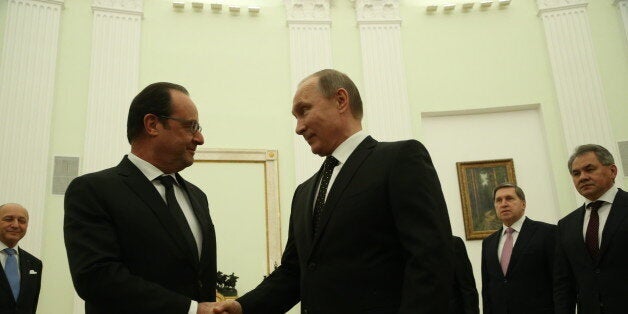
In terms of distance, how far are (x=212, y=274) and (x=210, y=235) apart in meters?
0.18

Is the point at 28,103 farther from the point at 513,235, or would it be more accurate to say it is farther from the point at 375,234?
the point at 375,234

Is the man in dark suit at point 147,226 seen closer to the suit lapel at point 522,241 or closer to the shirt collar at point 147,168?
the shirt collar at point 147,168

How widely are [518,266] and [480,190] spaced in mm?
3261

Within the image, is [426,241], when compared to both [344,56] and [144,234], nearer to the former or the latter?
[144,234]

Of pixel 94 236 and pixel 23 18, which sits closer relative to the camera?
pixel 94 236

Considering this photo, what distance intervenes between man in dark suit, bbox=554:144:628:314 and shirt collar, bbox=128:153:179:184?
2.98 metres

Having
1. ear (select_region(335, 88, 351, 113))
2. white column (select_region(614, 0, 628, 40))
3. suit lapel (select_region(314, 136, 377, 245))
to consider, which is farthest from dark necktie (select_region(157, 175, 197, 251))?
white column (select_region(614, 0, 628, 40))

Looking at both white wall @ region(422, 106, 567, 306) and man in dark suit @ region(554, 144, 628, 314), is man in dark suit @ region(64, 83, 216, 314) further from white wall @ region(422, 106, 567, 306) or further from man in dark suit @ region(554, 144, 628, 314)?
white wall @ region(422, 106, 567, 306)

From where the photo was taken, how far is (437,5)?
8.52 metres

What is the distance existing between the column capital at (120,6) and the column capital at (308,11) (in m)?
2.23

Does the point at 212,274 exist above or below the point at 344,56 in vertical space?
below

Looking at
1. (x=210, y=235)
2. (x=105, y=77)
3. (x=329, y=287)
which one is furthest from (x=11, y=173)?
(x=329, y=287)

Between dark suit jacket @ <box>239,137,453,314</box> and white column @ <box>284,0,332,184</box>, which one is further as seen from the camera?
white column @ <box>284,0,332,184</box>

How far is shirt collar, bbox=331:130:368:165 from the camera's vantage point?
90.7 inches
